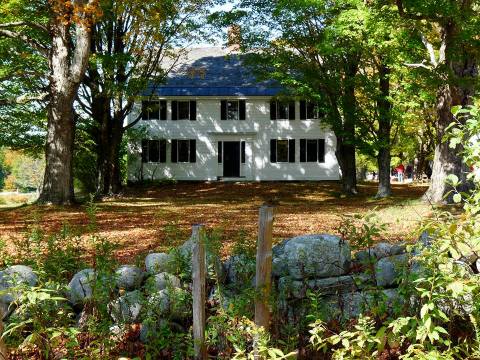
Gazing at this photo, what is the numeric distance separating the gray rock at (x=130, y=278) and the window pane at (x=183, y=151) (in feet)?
80.8

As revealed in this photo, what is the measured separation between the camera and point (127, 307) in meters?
4.68

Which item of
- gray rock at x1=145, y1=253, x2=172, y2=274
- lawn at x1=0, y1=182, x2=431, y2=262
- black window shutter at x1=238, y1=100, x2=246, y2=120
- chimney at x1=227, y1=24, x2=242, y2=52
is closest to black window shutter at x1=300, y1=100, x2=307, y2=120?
black window shutter at x1=238, y1=100, x2=246, y2=120

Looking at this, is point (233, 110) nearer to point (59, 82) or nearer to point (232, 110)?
point (232, 110)

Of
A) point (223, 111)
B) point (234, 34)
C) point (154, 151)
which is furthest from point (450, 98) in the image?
point (154, 151)

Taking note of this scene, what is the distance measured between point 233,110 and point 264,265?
86.8 feet

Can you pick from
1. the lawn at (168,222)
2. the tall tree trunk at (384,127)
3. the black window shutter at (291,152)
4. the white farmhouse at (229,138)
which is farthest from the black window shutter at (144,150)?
the tall tree trunk at (384,127)

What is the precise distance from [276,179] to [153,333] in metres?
25.5

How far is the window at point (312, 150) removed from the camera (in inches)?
1160

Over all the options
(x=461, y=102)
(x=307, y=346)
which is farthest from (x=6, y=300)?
(x=461, y=102)

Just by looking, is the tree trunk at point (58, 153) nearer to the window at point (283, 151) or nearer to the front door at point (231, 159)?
the front door at point (231, 159)

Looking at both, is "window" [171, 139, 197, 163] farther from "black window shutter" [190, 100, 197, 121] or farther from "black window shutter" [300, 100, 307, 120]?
"black window shutter" [300, 100, 307, 120]

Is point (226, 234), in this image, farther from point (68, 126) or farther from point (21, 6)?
point (21, 6)

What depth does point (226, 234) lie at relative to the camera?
9289 mm

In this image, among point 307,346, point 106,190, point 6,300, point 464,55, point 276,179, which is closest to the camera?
point 307,346
